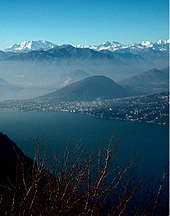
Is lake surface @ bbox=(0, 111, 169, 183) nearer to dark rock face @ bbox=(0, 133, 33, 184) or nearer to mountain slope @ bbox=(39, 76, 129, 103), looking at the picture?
dark rock face @ bbox=(0, 133, 33, 184)

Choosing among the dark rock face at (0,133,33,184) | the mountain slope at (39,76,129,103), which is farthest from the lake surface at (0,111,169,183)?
the mountain slope at (39,76,129,103)

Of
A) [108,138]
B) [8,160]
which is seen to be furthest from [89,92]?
[8,160]

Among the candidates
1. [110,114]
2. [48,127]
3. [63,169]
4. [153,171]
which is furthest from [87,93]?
[63,169]

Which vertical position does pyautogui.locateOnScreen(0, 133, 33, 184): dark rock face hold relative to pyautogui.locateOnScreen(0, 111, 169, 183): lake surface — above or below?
above

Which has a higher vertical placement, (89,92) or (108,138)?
(89,92)

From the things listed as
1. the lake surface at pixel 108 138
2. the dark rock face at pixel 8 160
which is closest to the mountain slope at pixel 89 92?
the lake surface at pixel 108 138

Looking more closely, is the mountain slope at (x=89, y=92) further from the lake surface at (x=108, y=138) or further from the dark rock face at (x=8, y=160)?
the dark rock face at (x=8, y=160)

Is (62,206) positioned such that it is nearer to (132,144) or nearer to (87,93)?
(132,144)

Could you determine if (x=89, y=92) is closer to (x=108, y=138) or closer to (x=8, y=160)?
(x=108, y=138)

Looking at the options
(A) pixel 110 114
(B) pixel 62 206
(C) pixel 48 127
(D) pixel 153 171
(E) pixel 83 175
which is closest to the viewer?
(B) pixel 62 206
